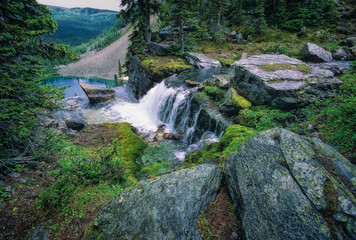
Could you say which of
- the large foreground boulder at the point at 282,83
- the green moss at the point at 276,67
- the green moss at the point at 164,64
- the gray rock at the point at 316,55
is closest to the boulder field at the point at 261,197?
the large foreground boulder at the point at 282,83

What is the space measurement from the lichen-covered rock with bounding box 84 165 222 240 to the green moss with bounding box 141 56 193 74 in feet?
52.3

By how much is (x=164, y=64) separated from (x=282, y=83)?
1389cm

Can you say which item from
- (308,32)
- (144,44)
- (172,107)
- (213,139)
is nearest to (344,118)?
(213,139)

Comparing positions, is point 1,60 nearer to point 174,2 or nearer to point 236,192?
point 236,192

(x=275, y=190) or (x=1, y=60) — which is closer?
(x=275, y=190)

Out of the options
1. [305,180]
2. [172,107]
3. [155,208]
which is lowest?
[172,107]

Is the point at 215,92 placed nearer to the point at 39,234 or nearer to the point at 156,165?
the point at 156,165

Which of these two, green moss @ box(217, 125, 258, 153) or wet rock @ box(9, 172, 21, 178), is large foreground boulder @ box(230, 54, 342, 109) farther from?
wet rock @ box(9, 172, 21, 178)

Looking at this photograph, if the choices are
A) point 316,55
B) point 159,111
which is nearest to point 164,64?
point 159,111

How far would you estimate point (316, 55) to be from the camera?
13938mm

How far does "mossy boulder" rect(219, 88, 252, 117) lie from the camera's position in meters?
8.14

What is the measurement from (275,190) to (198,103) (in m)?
8.21

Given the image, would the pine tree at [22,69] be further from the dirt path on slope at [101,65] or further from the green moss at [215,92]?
the dirt path on slope at [101,65]

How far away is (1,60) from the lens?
504 cm
